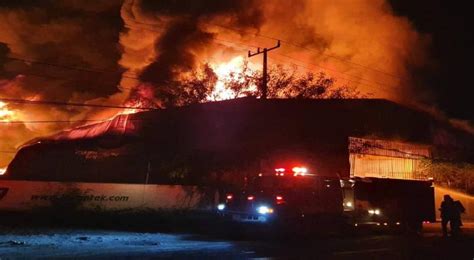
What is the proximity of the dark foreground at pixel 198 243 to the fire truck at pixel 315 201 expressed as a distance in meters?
0.59

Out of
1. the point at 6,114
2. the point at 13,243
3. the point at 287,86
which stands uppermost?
the point at 287,86

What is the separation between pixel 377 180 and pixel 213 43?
21.5m

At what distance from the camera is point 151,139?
25.5 metres

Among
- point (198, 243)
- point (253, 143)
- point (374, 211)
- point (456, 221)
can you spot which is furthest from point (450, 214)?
point (253, 143)

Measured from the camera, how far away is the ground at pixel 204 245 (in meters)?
10.7

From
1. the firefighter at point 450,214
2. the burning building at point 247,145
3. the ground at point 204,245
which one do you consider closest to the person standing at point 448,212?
the firefighter at point 450,214

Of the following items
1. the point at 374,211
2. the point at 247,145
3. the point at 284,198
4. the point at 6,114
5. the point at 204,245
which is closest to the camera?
the point at 204,245

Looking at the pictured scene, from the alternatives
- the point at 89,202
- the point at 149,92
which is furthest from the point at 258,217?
the point at 149,92

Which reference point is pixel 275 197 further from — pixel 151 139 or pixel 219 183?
pixel 151 139

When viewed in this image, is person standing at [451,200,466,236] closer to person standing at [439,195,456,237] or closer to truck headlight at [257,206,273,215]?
person standing at [439,195,456,237]

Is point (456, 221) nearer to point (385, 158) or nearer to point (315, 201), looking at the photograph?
point (315, 201)

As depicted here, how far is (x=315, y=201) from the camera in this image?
50.3 feet

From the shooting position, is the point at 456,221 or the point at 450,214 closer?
the point at 456,221

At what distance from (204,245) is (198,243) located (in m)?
0.53
